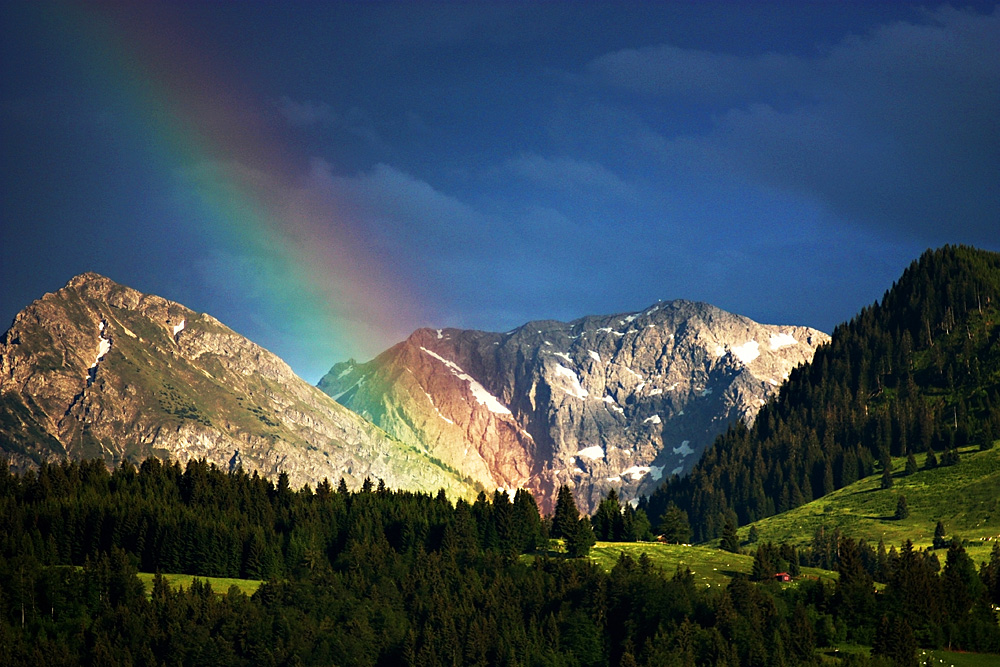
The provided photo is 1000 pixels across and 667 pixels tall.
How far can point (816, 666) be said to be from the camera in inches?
7525

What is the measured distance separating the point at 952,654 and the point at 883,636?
11.7 meters

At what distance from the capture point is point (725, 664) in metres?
199

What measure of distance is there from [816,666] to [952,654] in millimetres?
25779

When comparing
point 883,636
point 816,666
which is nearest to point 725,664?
point 816,666

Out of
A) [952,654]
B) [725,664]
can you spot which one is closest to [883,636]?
[952,654]

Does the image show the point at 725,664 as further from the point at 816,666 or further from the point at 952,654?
the point at 952,654

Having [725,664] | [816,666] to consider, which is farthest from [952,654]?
[725,664]

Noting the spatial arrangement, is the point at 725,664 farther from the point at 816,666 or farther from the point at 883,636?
the point at 883,636

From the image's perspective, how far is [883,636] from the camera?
7849 inches

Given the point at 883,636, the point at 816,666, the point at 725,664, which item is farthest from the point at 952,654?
the point at 725,664

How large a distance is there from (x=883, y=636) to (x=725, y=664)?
28.4 metres

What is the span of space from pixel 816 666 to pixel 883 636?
16.6m

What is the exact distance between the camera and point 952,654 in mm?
196500
